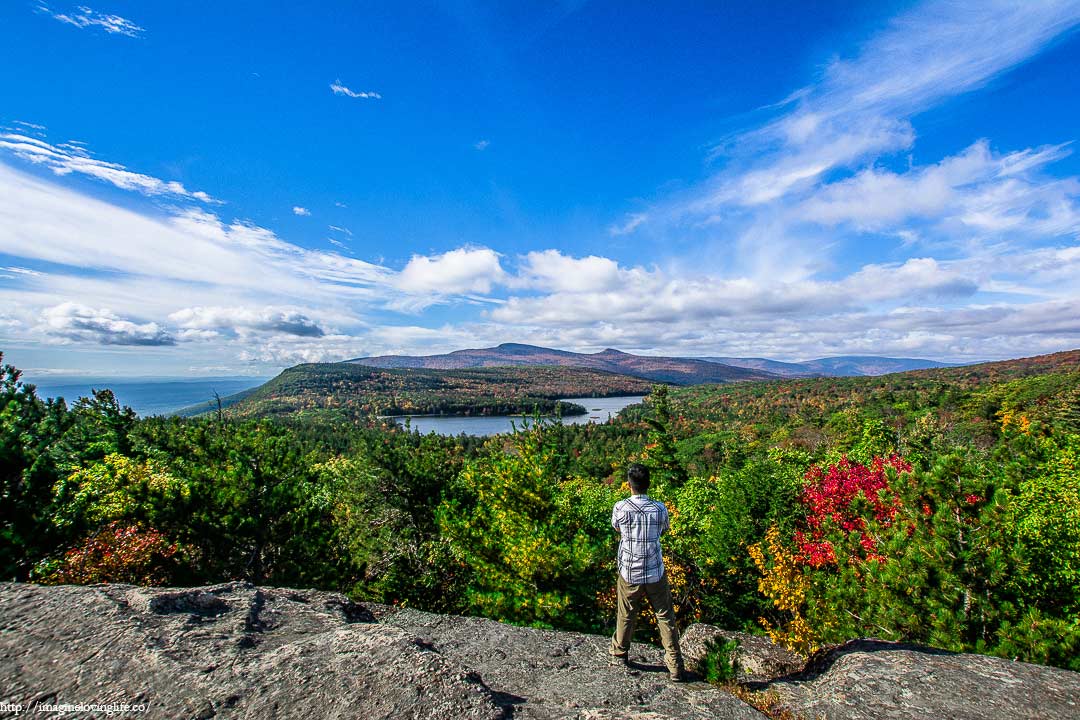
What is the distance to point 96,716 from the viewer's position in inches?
158

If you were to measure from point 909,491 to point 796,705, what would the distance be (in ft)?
25.7

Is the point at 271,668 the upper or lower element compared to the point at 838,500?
upper

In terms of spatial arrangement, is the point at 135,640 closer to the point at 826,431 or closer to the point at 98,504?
the point at 98,504

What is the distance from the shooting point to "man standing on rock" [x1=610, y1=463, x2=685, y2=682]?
6215mm

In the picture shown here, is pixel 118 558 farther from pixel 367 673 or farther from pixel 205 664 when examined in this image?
pixel 367 673

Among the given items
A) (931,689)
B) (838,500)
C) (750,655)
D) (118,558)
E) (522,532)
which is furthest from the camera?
(838,500)

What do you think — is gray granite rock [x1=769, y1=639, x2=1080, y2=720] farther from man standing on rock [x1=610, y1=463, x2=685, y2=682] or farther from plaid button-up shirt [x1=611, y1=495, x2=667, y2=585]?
plaid button-up shirt [x1=611, y1=495, x2=667, y2=585]

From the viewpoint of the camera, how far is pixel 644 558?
623cm

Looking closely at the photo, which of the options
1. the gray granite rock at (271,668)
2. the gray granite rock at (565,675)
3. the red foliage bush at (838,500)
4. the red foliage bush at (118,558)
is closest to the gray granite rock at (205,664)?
the gray granite rock at (271,668)

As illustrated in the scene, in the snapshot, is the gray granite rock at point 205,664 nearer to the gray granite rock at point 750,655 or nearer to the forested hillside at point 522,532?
the gray granite rock at point 750,655

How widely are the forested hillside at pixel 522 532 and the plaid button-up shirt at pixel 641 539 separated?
7895 millimetres

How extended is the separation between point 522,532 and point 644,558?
1002 cm

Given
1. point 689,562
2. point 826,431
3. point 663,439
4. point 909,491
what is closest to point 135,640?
point 909,491

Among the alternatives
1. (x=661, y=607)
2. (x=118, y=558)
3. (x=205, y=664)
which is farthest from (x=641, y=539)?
(x=118, y=558)
